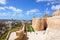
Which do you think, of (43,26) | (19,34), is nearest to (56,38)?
(19,34)

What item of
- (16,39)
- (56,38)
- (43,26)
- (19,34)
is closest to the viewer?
(56,38)

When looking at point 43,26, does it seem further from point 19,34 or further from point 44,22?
point 19,34

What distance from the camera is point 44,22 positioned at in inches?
557

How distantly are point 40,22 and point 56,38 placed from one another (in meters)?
12.2

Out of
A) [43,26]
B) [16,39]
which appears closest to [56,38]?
[16,39]

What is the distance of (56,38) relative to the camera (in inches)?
68.9

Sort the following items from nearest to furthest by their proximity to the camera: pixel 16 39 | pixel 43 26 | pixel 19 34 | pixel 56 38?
pixel 56 38 → pixel 16 39 → pixel 19 34 → pixel 43 26

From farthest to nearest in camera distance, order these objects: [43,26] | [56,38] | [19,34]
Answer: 1. [43,26]
2. [19,34]
3. [56,38]

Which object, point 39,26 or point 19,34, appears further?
point 39,26

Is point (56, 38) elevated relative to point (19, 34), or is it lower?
elevated

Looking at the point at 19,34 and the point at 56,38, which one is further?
the point at 19,34

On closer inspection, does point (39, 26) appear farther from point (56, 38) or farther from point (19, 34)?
point (56, 38)

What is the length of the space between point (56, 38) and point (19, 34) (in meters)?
7.70

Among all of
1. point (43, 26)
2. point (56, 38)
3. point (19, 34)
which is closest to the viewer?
point (56, 38)
